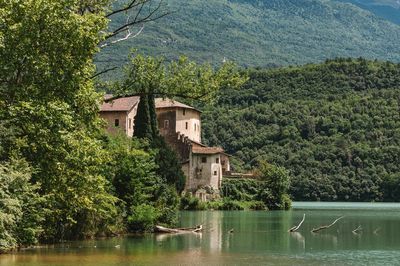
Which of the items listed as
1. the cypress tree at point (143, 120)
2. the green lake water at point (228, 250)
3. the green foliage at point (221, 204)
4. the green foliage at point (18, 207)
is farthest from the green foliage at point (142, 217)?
the green foliage at point (221, 204)

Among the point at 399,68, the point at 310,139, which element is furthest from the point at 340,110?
the point at 399,68

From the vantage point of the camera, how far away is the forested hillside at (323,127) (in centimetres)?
15200

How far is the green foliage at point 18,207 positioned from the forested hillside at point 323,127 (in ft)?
378

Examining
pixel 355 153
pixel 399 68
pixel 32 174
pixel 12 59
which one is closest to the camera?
pixel 12 59

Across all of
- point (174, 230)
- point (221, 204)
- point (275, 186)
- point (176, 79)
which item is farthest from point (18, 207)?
point (275, 186)

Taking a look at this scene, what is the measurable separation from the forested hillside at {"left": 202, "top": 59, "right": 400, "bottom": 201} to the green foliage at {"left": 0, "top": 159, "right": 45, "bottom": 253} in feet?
378

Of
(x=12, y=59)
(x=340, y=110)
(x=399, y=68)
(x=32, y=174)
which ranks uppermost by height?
(x=399, y=68)

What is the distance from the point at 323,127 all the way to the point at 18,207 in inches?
5409

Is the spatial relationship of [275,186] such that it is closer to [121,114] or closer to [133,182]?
[121,114]

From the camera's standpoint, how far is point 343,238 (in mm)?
50031

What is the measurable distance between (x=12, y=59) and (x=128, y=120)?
2472 inches

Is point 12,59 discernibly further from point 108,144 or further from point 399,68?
point 399,68

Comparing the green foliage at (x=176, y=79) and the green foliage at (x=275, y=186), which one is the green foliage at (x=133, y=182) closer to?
the green foliage at (x=176, y=79)

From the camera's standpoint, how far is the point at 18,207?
3288cm
